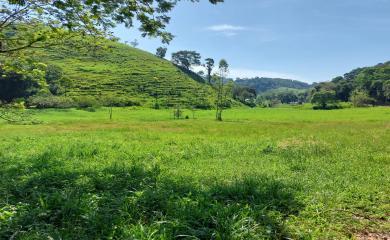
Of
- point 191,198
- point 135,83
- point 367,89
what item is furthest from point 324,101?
point 191,198

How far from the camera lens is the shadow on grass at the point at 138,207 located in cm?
619

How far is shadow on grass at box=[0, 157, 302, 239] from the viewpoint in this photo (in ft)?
20.3

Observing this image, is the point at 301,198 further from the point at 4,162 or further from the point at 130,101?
the point at 130,101

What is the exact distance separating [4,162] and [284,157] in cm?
1078

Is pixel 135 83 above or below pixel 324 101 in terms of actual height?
above

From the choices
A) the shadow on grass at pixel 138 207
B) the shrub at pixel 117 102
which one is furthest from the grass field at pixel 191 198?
the shrub at pixel 117 102

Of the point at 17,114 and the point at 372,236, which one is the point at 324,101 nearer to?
the point at 372,236

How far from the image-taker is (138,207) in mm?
7477

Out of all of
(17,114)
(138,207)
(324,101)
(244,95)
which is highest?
(244,95)

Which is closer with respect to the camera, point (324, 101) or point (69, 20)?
point (69, 20)

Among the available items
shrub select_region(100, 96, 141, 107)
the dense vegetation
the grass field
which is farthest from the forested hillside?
the grass field

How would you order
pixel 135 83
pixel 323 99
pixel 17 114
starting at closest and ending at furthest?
1. pixel 17 114
2. pixel 323 99
3. pixel 135 83

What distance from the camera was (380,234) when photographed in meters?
6.73

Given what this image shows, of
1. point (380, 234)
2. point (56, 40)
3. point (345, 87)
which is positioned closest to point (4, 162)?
point (56, 40)
